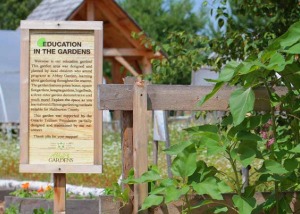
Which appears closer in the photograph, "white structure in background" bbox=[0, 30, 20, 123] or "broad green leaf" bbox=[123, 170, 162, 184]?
"broad green leaf" bbox=[123, 170, 162, 184]

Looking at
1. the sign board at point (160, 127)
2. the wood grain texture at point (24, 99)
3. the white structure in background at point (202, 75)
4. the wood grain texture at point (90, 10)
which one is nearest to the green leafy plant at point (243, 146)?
the wood grain texture at point (24, 99)

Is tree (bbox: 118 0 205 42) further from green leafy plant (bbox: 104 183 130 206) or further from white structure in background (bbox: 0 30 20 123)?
green leafy plant (bbox: 104 183 130 206)

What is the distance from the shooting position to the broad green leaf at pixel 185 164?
15.1 feet

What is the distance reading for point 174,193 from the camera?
4551 mm

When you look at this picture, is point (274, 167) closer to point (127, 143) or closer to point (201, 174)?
point (201, 174)

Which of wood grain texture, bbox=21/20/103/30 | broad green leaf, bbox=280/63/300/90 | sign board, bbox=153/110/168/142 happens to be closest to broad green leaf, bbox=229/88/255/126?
broad green leaf, bbox=280/63/300/90

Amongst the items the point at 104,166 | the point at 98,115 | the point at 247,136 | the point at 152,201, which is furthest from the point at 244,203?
the point at 104,166

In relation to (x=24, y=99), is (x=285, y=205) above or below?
below

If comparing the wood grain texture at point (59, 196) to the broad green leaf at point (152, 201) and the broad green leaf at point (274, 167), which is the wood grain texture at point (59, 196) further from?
the broad green leaf at point (274, 167)

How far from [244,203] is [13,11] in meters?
58.8

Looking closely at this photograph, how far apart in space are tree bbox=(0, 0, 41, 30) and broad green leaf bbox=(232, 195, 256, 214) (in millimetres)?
56546

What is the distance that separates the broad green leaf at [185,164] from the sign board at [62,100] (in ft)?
5.41

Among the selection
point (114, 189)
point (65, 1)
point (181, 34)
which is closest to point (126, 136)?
point (114, 189)

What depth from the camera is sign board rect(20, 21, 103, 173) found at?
624 cm
